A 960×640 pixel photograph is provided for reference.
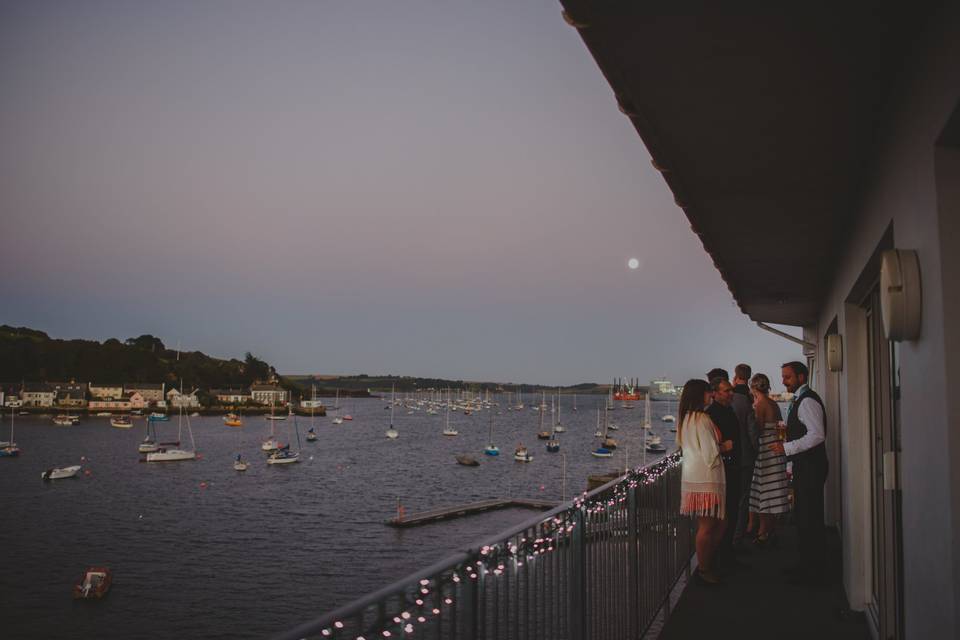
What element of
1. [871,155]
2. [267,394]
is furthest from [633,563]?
[267,394]

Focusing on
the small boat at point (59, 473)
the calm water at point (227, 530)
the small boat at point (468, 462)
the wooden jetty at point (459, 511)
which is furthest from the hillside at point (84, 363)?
the wooden jetty at point (459, 511)

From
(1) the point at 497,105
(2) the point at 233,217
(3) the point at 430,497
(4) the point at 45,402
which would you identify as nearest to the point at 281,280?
(4) the point at 45,402

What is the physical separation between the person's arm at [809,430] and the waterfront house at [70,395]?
177 meters

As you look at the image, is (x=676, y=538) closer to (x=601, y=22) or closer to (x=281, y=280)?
(x=601, y=22)

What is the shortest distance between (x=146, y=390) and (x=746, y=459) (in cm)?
17861

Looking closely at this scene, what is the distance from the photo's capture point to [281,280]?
14575 cm

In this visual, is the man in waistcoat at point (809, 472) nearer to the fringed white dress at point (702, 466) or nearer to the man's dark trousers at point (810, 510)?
the man's dark trousers at point (810, 510)

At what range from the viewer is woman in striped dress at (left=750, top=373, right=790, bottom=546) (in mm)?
7793

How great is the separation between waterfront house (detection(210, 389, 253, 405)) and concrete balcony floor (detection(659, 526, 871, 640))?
603 ft

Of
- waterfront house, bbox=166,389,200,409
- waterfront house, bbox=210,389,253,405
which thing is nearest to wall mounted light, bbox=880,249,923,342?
waterfront house, bbox=166,389,200,409

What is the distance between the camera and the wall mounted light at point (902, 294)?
260 cm

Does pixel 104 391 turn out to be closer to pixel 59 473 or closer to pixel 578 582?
pixel 59 473

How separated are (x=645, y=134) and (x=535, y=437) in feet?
362

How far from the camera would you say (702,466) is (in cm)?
616
